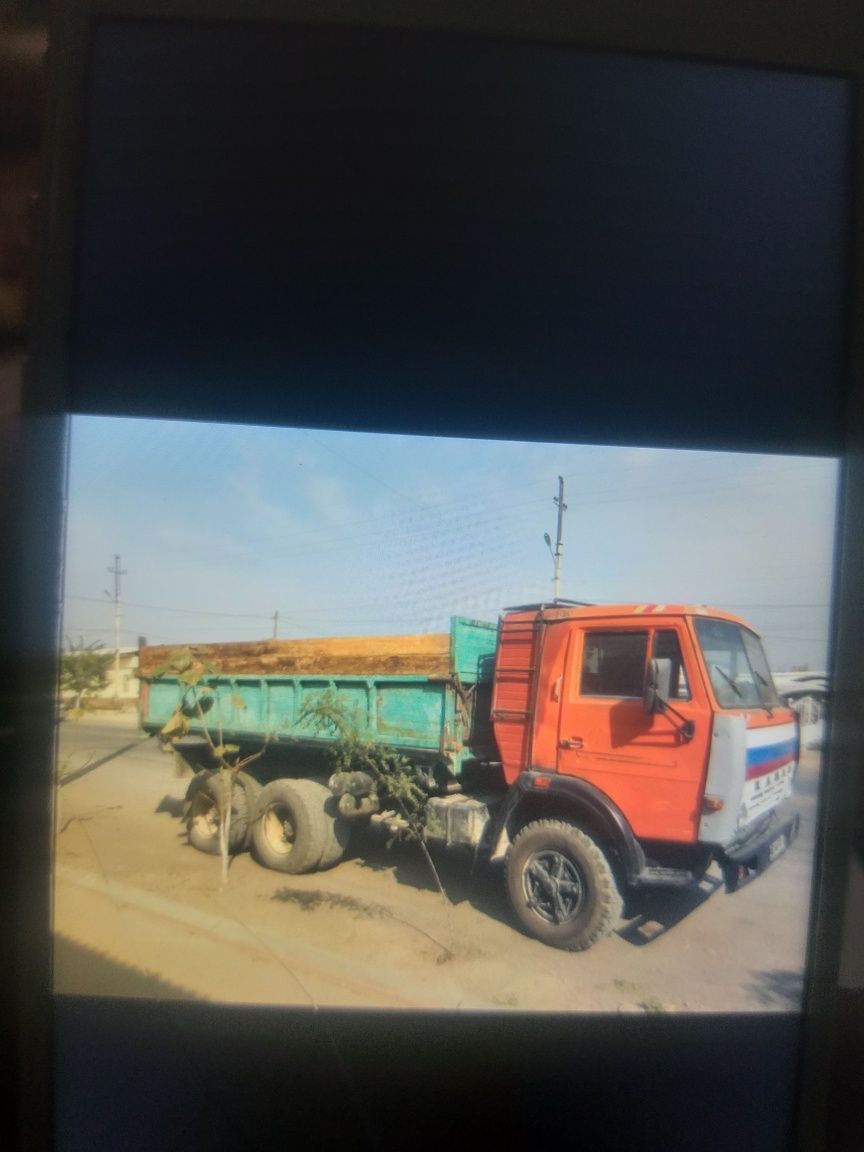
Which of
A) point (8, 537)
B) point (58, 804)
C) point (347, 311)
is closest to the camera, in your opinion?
point (8, 537)

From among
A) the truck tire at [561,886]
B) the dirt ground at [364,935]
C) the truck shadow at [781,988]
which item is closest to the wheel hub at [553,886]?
the truck tire at [561,886]

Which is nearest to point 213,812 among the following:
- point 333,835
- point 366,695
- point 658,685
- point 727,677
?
point 333,835

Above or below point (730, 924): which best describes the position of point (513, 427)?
above

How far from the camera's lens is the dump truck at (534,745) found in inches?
89.4

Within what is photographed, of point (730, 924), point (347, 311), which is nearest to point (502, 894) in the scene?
point (730, 924)

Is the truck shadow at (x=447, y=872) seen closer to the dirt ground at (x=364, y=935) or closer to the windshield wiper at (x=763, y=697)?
the dirt ground at (x=364, y=935)

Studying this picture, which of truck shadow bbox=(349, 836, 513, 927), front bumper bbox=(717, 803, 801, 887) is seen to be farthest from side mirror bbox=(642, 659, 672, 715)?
truck shadow bbox=(349, 836, 513, 927)

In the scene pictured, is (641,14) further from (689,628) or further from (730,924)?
(730,924)

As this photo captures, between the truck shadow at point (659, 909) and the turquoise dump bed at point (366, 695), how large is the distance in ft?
2.61

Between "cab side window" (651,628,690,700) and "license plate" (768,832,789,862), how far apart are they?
0.60m

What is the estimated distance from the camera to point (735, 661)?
7.52 ft

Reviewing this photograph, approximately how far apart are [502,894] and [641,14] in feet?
11.1

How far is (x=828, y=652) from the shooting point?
2234 mm

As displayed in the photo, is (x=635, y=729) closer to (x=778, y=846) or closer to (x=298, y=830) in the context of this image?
(x=778, y=846)
